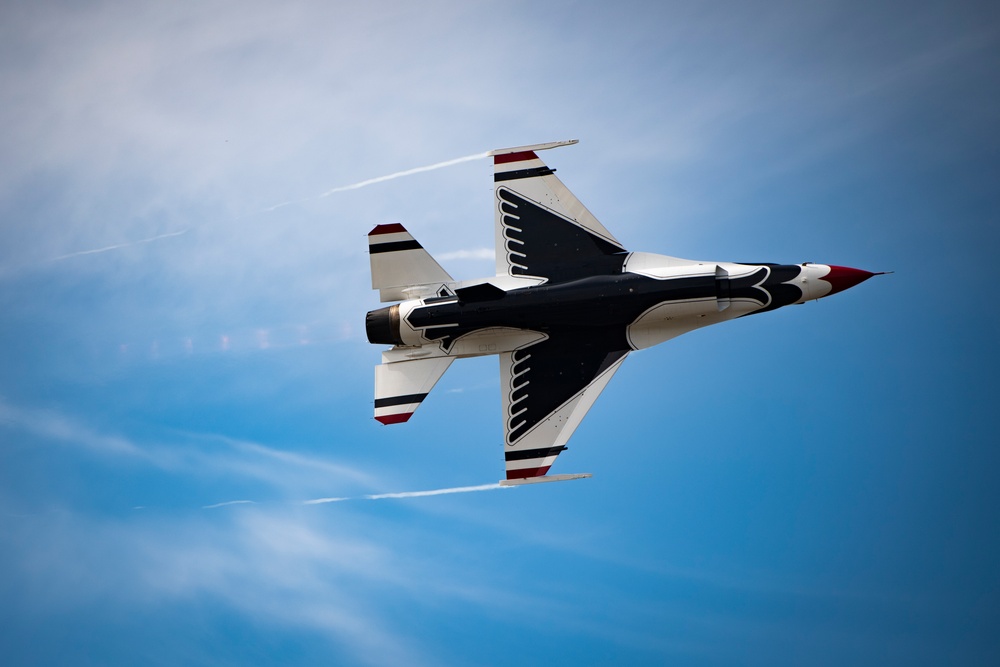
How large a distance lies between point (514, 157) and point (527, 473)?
8.87 meters

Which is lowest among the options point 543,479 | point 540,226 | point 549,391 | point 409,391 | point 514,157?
point 543,479

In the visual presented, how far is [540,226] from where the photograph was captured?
1104 inches

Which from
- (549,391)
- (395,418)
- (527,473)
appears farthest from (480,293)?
(527,473)

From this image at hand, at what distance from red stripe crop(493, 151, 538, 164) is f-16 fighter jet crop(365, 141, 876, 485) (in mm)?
289

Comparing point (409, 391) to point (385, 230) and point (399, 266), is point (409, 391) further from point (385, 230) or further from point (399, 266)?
point (385, 230)

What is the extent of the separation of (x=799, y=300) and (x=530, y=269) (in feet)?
23.4

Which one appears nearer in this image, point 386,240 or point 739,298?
point 739,298

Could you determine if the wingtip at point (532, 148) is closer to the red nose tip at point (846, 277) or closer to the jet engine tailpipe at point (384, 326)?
the jet engine tailpipe at point (384, 326)

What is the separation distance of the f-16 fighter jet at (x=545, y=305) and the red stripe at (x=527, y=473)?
1.1 inches

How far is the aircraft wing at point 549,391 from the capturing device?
27078 millimetres

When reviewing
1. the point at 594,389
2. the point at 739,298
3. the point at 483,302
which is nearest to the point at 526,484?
the point at 594,389

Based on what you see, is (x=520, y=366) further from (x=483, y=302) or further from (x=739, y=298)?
(x=739, y=298)

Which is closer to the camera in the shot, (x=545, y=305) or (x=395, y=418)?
(x=545, y=305)

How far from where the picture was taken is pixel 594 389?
2720cm
